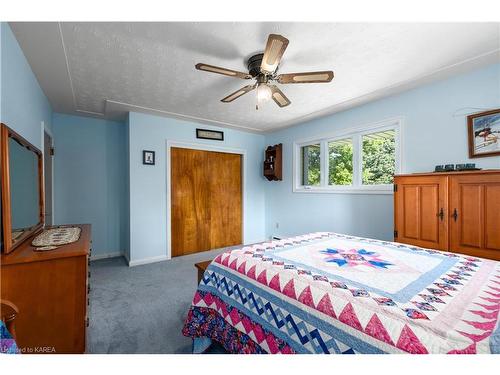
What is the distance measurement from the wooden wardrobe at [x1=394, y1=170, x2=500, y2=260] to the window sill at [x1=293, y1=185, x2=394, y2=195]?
613 millimetres

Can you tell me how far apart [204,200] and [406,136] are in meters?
3.18

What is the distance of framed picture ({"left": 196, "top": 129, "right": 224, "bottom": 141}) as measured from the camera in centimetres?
404

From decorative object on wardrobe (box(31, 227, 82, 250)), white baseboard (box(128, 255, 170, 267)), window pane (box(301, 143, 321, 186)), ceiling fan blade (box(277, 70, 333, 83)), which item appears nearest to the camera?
decorative object on wardrobe (box(31, 227, 82, 250))

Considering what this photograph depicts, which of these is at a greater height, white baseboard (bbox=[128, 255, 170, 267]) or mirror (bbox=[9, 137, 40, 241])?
mirror (bbox=[9, 137, 40, 241])

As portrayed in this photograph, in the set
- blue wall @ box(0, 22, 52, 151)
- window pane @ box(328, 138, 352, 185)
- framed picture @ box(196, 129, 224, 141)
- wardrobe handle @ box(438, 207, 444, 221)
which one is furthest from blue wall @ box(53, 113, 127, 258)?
wardrobe handle @ box(438, 207, 444, 221)

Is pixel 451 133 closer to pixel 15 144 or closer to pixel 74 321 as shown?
pixel 74 321

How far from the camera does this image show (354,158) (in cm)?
340

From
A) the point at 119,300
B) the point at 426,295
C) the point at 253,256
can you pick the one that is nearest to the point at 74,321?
the point at 119,300

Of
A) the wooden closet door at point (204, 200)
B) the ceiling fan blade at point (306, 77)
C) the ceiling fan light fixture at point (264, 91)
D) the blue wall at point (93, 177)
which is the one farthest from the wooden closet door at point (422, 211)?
the blue wall at point (93, 177)

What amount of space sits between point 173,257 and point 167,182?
1.24 meters

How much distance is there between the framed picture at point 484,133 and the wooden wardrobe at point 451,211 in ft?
1.71

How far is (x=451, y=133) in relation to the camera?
2.40 m

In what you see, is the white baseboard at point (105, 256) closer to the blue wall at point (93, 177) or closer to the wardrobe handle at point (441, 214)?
the blue wall at point (93, 177)

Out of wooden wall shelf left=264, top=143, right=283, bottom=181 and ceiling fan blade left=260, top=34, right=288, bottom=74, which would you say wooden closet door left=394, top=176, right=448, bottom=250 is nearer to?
ceiling fan blade left=260, top=34, right=288, bottom=74
